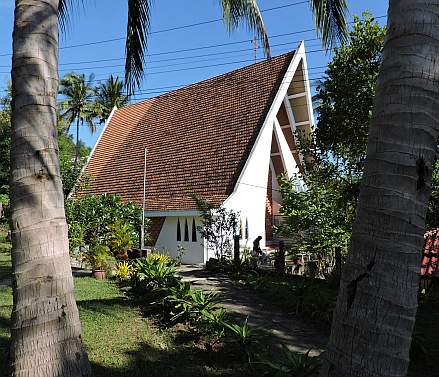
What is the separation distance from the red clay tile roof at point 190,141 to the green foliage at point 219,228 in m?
1.86

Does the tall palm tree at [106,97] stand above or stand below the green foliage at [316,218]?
above

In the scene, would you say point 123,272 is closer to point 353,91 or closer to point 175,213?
point 175,213

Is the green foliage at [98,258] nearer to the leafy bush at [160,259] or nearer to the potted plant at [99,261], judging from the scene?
the potted plant at [99,261]

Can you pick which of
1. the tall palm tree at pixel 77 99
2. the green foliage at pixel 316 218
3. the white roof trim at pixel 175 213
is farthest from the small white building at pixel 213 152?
the tall palm tree at pixel 77 99

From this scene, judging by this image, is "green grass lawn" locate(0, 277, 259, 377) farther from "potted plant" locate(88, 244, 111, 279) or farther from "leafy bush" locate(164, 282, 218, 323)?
"potted plant" locate(88, 244, 111, 279)

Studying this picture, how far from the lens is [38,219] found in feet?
7.91


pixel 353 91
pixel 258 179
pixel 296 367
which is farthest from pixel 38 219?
pixel 258 179

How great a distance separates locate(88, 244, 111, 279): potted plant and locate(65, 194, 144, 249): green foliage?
1832 mm

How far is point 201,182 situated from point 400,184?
1747cm

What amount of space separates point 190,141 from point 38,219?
18.9 metres

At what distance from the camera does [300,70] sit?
20.8 meters

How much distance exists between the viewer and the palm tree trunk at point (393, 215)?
1.59 m

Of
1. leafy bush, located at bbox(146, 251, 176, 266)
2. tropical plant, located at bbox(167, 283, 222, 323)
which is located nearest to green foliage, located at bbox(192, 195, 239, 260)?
leafy bush, located at bbox(146, 251, 176, 266)

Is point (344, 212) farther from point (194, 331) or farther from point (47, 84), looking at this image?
point (47, 84)
